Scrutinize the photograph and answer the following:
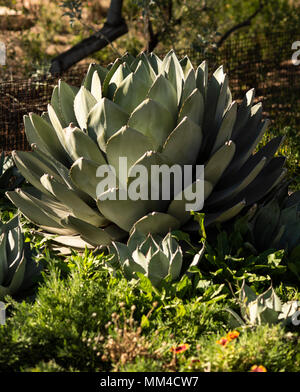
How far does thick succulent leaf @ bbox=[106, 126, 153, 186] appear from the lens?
2.91 m

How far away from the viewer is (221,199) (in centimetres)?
312

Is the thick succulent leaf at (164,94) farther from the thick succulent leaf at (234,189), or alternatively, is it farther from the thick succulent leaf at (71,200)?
the thick succulent leaf at (71,200)

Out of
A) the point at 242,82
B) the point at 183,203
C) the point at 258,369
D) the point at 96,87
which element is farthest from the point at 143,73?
the point at 242,82

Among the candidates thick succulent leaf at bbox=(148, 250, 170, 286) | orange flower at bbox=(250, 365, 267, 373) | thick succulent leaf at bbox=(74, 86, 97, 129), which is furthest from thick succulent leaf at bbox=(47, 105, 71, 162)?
orange flower at bbox=(250, 365, 267, 373)

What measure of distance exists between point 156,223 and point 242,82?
4846 mm

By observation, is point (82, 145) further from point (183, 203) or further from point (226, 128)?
point (226, 128)

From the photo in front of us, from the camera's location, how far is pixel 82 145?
3.07 meters

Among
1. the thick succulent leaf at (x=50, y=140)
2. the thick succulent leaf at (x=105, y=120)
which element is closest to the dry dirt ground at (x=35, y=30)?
the thick succulent leaf at (x=50, y=140)

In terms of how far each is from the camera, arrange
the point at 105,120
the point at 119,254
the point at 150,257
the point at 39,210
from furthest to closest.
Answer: the point at 39,210, the point at 105,120, the point at 119,254, the point at 150,257

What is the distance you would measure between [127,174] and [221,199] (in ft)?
1.66

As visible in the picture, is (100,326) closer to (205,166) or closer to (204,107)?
(205,166)

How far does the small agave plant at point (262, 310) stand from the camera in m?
2.55

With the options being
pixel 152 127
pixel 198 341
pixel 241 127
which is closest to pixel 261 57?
pixel 241 127

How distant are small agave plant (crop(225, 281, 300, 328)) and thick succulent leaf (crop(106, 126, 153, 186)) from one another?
32.7 inches
